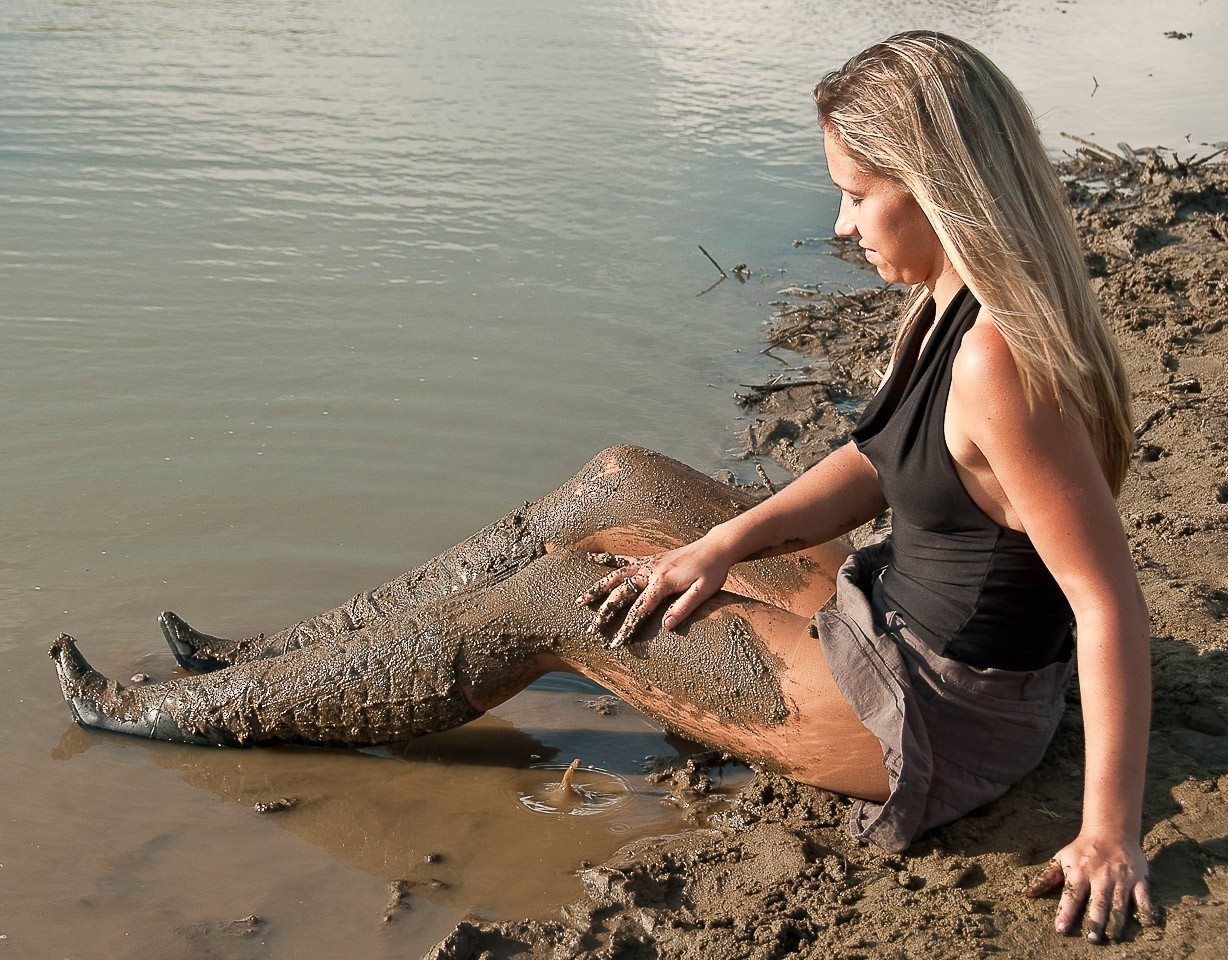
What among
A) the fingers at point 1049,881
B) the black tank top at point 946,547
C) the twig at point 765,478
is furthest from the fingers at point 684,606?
the twig at point 765,478

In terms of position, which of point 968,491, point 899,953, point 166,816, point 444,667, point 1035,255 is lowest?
point 166,816

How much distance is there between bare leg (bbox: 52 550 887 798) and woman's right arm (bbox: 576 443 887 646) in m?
0.05

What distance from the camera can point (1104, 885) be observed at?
7.35 ft

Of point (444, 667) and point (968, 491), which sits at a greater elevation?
point (968, 491)

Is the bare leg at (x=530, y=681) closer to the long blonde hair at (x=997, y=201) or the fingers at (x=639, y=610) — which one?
the fingers at (x=639, y=610)

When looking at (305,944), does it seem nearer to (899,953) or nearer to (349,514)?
(899,953)

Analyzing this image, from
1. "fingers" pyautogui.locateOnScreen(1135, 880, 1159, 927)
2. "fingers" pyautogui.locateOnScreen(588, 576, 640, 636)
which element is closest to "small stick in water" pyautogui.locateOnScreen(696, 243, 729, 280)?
"fingers" pyautogui.locateOnScreen(588, 576, 640, 636)

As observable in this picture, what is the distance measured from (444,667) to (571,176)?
6464 millimetres

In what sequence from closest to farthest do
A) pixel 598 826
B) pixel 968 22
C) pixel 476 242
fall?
1. pixel 598 826
2. pixel 476 242
3. pixel 968 22

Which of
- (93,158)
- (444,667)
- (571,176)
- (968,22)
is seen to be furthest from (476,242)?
(968,22)

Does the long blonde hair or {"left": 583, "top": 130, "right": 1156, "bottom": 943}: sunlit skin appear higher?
the long blonde hair

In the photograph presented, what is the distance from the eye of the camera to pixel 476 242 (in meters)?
7.59

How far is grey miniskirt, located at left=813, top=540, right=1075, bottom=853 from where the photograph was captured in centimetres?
251

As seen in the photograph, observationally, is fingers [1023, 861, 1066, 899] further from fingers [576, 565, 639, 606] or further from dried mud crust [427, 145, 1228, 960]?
fingers [576, 565, 639, 606]
